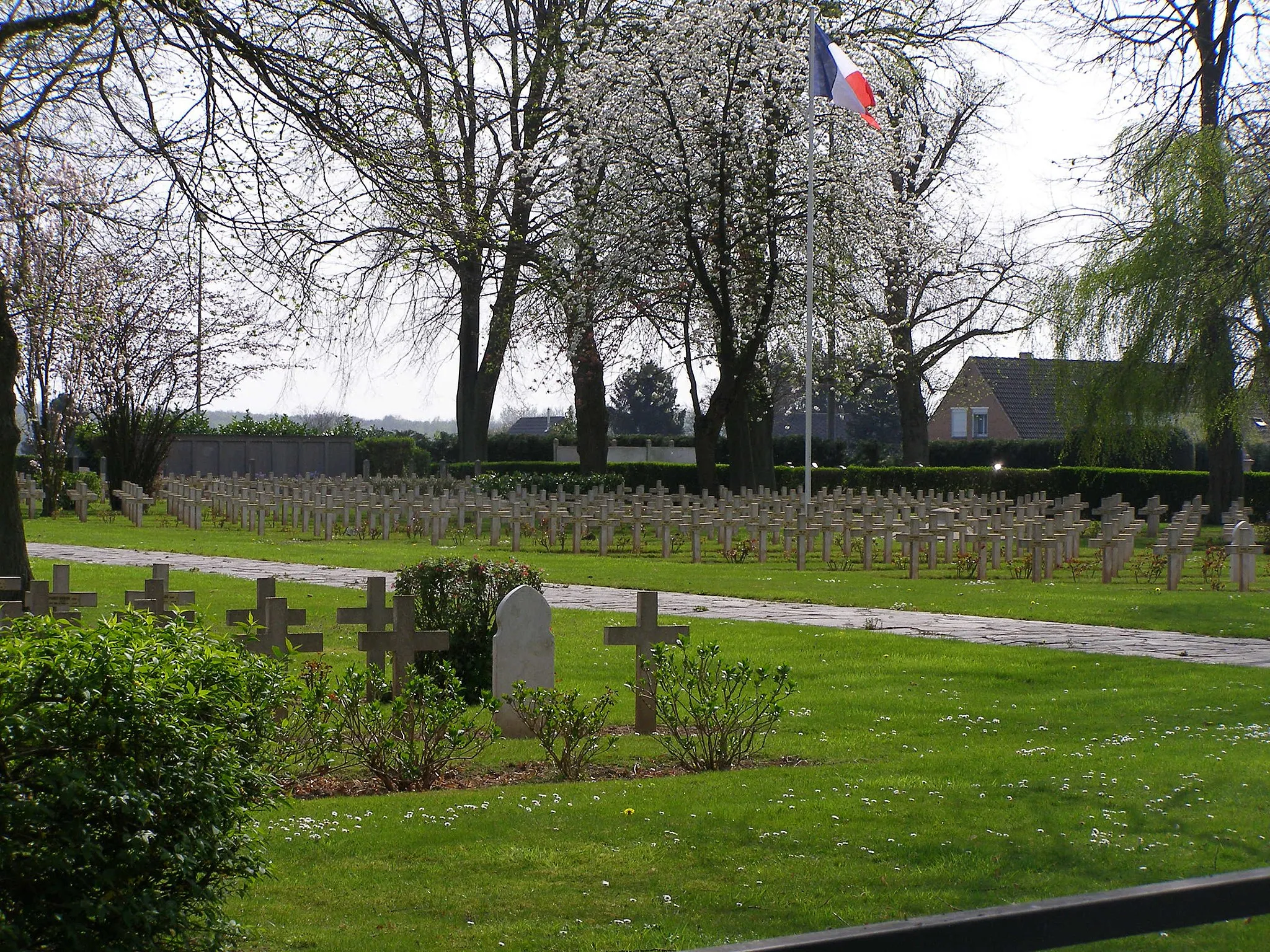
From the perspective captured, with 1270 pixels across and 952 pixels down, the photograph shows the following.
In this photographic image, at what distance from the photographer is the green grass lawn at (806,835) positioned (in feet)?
14.9

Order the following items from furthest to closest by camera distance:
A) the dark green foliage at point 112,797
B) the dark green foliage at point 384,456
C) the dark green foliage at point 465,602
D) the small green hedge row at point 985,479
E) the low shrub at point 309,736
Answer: the dark green foliage at point 384,456
the small green hedge row at point 985,479
the dark green foliage at point 465,602
the low shrub at point 309,736
the dark green foliage at point 112,797

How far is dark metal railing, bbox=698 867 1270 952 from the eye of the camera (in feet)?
8.36

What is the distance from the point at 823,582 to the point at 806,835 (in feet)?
42.9

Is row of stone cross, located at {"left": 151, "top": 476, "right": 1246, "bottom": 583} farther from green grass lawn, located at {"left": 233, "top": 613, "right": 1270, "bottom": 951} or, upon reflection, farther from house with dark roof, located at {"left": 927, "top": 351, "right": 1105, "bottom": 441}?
house with dark roof, located at {"left": 927, "top": 351, "right": 1105, "bottom": 441}

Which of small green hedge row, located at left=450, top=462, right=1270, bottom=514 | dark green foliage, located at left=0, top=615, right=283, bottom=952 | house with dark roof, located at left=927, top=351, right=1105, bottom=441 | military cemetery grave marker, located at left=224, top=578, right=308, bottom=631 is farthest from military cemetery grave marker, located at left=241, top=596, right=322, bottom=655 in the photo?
house with dark roof, located at left=927, top=351, right=1105, bottom=441

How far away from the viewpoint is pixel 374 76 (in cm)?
1051

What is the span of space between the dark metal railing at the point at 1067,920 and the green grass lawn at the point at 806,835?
177 centimetres

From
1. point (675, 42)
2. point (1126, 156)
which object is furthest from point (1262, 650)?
point (675, 42)

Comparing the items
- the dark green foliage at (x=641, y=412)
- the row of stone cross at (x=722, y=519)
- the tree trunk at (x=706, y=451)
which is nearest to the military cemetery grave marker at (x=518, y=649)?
the row of stone cross at (x=722, y=519)

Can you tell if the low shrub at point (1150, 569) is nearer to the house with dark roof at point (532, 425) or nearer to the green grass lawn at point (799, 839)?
the green grass lawn at point (799, 839)

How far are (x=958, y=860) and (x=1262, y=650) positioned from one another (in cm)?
843

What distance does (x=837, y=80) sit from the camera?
2578 cm

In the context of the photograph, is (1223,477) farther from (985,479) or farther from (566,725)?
(566,725)

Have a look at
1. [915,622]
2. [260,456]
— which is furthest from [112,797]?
[260,456]
